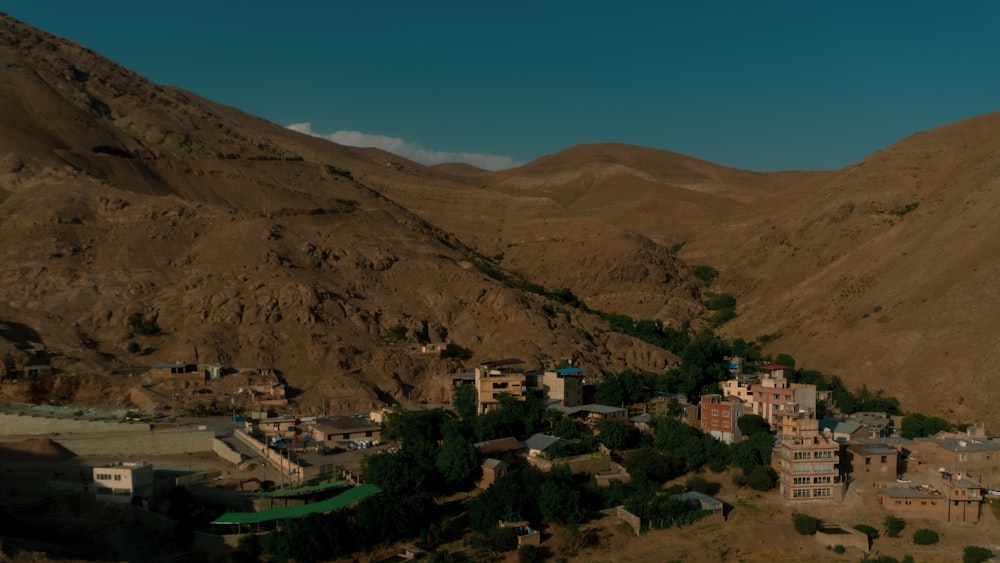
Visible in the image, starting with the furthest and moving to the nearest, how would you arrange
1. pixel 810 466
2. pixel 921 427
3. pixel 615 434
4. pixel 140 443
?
pixel 921 427, pixel 615 434, pixel 140 443, pixel 810 466

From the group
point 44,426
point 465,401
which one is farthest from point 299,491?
point 465,401

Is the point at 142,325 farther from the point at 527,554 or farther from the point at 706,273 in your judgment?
the point at 706,273

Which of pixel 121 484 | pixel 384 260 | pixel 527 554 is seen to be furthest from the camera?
pixel 384 260

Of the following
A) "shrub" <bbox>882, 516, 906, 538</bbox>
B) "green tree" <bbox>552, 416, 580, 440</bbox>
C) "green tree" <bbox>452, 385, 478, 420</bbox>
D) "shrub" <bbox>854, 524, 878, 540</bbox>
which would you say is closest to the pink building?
"shrub" <bbox>882, 516, 906, 538</bbox>

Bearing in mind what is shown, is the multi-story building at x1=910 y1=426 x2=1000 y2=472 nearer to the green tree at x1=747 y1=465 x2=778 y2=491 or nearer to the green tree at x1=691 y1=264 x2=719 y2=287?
the green tree at x1=747 y1=465 x2=778 y2=491

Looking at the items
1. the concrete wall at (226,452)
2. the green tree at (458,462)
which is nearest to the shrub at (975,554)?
the green tree at (458,462)

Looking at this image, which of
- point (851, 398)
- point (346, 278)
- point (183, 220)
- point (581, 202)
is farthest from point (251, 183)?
point (581, 202)

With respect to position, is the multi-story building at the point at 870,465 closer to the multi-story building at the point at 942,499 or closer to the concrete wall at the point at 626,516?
the multi-story building at the point at 942,499
